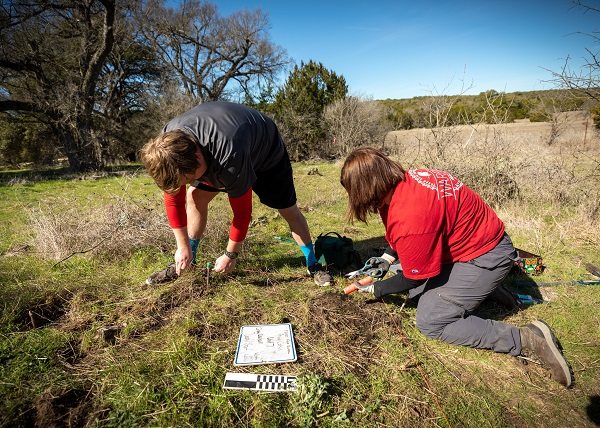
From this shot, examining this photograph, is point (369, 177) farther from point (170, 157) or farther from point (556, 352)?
point (556, 352)

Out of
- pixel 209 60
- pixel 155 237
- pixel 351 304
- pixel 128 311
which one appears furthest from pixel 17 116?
pixel 351 304

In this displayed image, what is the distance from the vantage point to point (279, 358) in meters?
2.01

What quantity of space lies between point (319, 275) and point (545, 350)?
5.76 feet

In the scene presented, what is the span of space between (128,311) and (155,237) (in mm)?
1278

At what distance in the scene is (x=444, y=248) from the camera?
→ 2.24 metres

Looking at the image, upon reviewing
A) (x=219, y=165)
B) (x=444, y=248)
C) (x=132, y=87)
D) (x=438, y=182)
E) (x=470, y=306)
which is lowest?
(x=470, y=306)

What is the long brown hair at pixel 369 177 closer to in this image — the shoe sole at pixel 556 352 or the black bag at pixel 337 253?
the black bag at pixel 337 253

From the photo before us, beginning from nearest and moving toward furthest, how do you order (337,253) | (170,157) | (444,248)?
(170,157)
(444,248)
(337,253)

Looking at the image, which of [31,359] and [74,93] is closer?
[31,359]

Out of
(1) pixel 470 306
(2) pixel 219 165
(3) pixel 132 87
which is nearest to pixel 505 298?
(1) pixel 470 306

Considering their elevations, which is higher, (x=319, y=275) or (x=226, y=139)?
(x=226, y=139)

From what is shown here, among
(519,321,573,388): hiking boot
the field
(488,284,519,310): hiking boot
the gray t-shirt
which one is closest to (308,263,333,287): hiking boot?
the field

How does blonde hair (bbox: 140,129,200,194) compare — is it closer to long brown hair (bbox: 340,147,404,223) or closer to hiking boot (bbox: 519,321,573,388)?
long brown hair (bbox: 340,147,404,223)

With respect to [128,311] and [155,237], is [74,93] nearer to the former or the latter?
[155,237]
